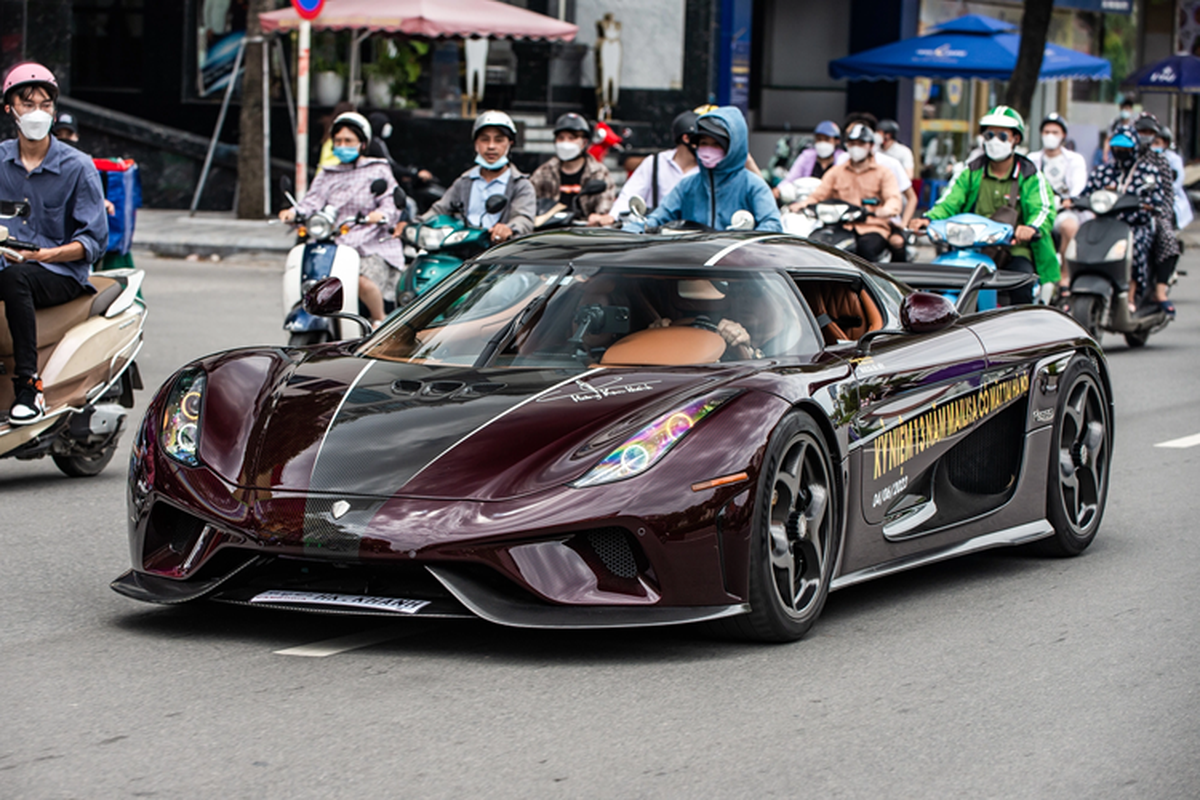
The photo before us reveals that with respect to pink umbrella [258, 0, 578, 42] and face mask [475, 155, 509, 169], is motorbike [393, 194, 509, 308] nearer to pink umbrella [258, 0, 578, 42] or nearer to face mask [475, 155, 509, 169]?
face mask [475, 155, 509, 169]

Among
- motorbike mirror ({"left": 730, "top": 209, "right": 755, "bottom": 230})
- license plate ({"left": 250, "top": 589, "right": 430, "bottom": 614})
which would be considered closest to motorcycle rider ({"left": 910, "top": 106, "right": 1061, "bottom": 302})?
motorbike mirror ({"left": 730, "top": 209, "right": 755, "bottom": 230})

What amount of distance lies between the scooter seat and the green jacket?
6180mm

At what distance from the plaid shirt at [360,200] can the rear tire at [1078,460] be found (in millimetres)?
5721

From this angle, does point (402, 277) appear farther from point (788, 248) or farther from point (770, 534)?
point (770, 534)

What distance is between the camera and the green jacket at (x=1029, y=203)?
12.7 m

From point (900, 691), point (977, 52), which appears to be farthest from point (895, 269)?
point (977, 52)

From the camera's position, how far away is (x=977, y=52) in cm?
2842

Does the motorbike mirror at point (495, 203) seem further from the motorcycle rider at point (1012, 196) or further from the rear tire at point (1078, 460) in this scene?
the rear tire at point (1078, 460)

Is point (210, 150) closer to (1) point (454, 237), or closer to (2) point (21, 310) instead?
(1) point (454, 237)

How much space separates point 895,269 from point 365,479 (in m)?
5.51

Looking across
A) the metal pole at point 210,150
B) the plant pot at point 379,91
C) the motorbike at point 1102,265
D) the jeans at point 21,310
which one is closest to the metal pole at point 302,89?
the metal pole at point 210,150

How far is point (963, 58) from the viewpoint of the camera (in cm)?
2836

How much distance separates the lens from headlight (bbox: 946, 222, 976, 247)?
1251 cm
